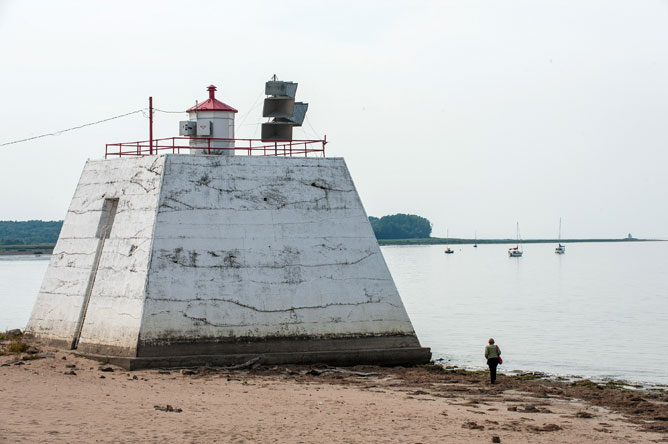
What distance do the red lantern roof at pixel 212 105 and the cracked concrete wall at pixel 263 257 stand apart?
207cm

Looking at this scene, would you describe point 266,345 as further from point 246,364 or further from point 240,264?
point 240,264

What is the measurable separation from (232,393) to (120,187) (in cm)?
759

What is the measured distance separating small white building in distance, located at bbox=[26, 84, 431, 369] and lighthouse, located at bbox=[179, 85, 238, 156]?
76mm

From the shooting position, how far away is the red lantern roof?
2441 cm

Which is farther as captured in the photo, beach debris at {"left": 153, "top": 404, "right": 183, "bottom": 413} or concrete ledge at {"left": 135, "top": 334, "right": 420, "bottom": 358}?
concrete ledge at {"left": 135, "top": 334, "right": 420, "bottom": 358}

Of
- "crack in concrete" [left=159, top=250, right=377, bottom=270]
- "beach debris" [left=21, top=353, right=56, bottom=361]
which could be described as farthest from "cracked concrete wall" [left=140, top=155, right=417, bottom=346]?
"beach debris" [left=21, top=353, right=56, bottom=361]

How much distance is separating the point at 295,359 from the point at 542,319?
92.9 feet

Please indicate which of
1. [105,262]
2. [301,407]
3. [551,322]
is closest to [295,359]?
[301,407]

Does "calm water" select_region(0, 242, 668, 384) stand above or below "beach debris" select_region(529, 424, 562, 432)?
above

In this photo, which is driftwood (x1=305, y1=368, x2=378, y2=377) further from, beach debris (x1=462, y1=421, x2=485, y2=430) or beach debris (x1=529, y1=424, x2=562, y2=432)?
beach debris (x1=529, y1=424, x2=562, y2=432)

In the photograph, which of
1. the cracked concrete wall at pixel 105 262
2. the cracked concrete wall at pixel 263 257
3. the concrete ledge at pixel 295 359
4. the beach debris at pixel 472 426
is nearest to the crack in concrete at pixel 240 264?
the cracked concrete wall at pixel 263 257

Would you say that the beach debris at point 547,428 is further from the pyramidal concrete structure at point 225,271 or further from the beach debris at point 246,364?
the beach debris at point 246,364

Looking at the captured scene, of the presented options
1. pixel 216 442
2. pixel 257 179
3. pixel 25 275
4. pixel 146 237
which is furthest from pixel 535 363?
pixel 25 275

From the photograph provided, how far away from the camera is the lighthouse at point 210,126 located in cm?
2436
